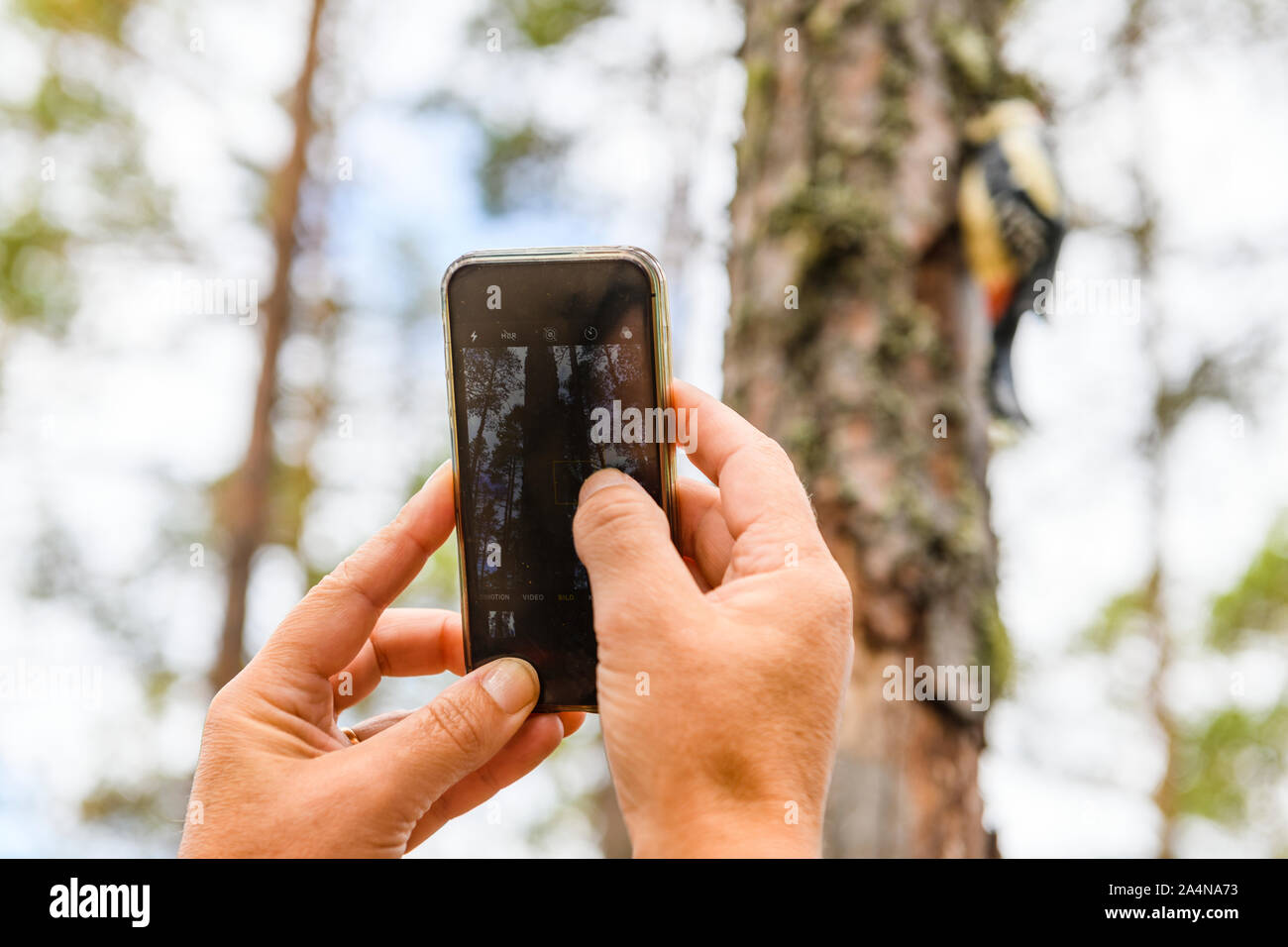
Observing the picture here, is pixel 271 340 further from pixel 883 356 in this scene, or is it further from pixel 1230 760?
pixel 1230 760

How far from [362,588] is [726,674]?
494 millimetres

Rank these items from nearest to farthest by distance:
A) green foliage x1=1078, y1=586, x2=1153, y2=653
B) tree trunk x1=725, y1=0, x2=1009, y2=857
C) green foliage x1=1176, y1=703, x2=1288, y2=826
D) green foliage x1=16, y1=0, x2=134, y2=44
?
tree trunk x1=725, y1=0, x2=1009, y2=857
green foliage x1=16, y1=0, x2=134, y2=44
green foliage x1=1176, y1=703, x2=1288, y2=826
green foliage x1=1078, y1=586, x2=1153, y2=653

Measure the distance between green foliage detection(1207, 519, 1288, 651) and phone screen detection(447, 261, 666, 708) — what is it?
6.20 meters

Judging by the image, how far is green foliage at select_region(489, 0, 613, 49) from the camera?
333 cm

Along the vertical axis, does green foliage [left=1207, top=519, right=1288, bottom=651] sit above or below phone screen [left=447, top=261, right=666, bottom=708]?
below

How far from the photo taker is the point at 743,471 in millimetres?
902

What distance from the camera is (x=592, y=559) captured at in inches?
34.2

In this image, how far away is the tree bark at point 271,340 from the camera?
4.06 metres

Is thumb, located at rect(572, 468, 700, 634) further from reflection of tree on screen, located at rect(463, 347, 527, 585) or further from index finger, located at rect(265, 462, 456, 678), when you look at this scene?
index finger, located at rect(265, 462, 456, 678)

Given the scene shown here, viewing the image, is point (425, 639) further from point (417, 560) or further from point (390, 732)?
point (390, 732)
